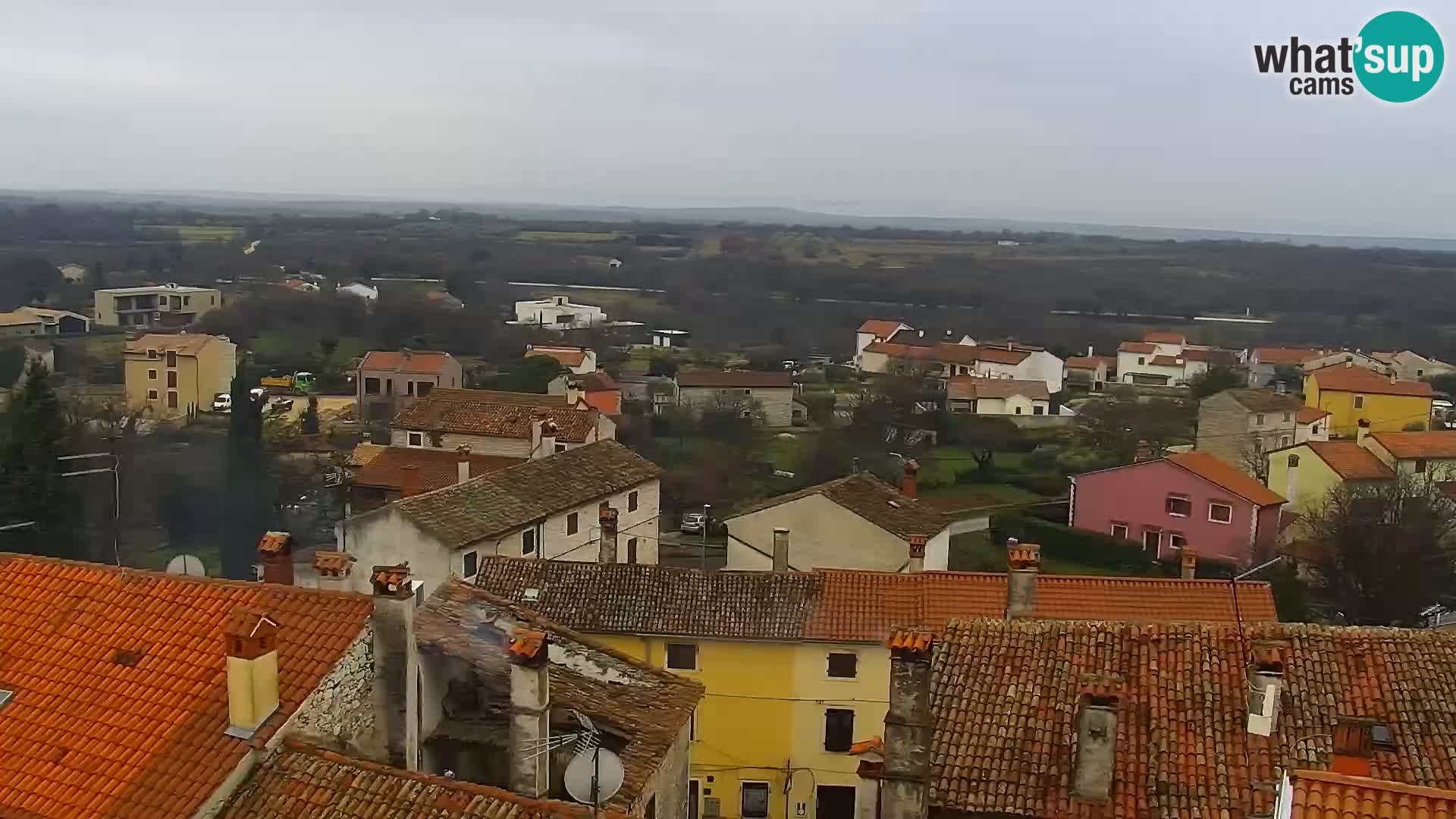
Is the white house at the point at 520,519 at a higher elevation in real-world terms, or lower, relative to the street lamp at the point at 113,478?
higher

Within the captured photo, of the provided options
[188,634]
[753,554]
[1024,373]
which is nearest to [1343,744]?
[188,634]

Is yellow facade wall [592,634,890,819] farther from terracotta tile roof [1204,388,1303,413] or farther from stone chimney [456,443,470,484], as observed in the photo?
terracotta tile roof [1204,388,1303,413]

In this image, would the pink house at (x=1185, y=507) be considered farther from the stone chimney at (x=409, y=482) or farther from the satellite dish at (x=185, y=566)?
the satellite dish at (x=185, y=566)

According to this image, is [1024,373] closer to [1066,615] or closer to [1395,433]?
[1395,433]

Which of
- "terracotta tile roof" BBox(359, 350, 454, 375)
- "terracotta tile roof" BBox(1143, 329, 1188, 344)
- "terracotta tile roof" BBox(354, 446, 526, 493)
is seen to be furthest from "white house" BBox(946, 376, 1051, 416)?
"terracotta tile roof" BBox(354, 446, 526, 493)

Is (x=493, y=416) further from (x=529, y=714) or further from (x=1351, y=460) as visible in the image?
(x=1351, y=460)

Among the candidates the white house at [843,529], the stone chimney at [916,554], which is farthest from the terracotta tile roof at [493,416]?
the stone chimney at [916,554]

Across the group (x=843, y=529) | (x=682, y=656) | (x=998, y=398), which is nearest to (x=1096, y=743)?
(x=682, y=656)
